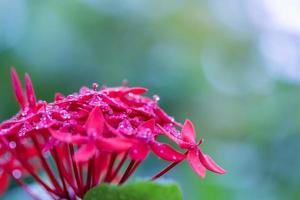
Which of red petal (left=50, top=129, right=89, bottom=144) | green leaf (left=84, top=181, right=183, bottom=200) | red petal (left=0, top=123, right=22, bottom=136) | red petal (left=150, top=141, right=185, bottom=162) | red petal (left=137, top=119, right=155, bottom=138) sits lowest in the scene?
green leaf (left=84, top=181, right=183, bottom=200)

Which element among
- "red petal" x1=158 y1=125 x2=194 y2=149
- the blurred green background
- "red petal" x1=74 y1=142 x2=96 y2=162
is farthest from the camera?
the blurred green background

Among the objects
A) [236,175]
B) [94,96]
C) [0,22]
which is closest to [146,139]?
[94,96]

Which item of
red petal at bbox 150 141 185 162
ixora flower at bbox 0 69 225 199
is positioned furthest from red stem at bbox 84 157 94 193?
red petal at bbox 150 141 185 162

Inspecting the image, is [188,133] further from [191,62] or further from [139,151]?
[191,62]

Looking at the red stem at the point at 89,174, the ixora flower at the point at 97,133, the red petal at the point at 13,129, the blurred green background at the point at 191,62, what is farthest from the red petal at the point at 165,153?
the blurred green background at the point at 191,62

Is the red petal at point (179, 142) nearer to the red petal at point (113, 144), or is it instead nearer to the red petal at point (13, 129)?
the red petal at point (113, 144)

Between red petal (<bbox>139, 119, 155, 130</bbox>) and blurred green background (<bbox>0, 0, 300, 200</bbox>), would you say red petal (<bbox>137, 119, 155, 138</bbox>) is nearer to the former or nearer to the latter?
red petal (<bbox>139, 119, 155, 130</bbox>)

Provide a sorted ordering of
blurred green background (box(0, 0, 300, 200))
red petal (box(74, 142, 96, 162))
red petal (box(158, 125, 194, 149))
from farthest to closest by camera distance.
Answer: blurred green background (box(0, 0, 300, 200)) < red petal (box(158, 125, 194, 149)) < red petal (box(74, 142, 96, 162))
